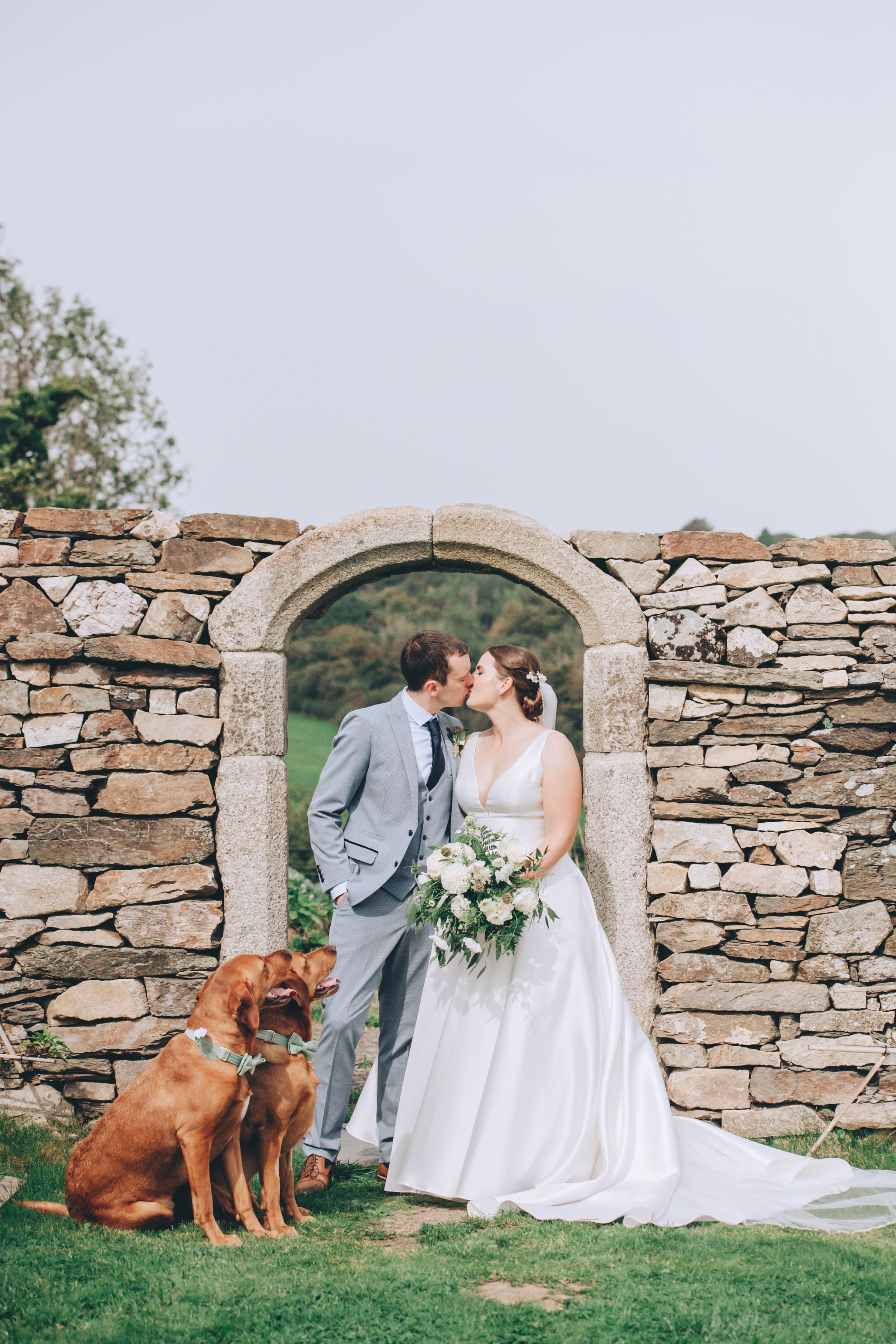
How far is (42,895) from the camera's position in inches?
168

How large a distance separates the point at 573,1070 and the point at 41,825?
7.95ft

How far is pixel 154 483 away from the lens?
13531 mm

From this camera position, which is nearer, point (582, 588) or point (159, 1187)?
point (159, 1187)

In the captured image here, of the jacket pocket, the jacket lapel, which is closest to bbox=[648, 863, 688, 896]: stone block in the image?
the jacket lapel

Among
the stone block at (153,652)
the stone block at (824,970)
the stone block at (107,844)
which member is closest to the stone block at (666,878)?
the stone block at (824,970)

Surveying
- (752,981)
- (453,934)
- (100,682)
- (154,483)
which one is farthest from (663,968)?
(154,483)

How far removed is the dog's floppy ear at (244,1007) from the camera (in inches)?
123

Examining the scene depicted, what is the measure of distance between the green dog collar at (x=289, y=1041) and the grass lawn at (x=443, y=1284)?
55 centimetres

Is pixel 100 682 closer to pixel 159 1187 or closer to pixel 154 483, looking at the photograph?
pixel 159 1187

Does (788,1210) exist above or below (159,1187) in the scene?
below

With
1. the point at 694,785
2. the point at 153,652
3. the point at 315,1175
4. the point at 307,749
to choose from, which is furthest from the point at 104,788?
the point at 307,749

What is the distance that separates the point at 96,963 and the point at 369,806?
A: 1426 mm

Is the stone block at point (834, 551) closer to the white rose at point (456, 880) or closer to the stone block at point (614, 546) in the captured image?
the stone block at point (614, 546)

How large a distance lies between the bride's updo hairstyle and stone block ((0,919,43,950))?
2.26 meters
